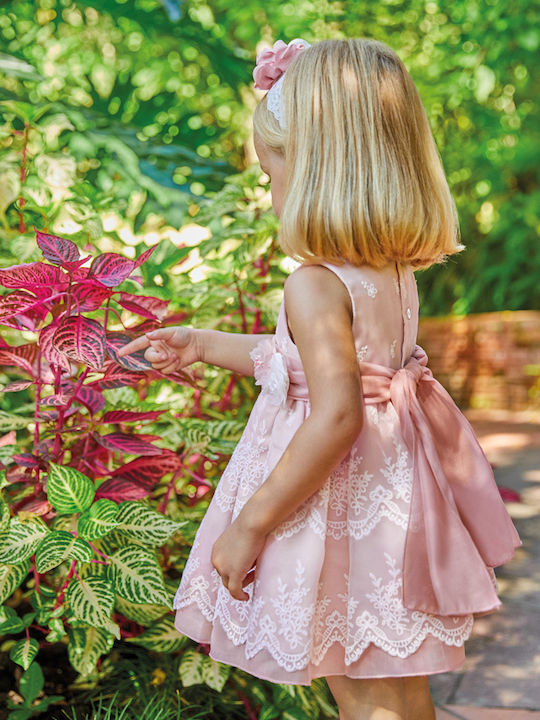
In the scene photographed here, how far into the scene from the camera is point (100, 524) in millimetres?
1610

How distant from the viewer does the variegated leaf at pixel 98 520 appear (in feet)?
5.27

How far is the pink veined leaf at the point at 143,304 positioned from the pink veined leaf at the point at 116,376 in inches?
4.8

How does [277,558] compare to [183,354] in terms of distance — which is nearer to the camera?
[277,558]

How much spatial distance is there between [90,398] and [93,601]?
42cm

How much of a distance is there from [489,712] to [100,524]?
4.13 ft

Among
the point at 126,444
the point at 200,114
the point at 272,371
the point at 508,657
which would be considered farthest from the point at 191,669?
the point at 200,114

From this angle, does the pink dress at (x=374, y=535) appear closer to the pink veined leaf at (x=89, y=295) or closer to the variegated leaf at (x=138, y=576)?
the variegated leaf at (x=138, y=576)

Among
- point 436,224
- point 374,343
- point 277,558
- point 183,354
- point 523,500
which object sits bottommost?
point 523,500

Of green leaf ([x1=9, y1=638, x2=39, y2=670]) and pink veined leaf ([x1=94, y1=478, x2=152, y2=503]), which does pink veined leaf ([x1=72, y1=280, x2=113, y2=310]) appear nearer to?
pink veined leaf ([x1=94, y1=478, x2=152, y2=503])

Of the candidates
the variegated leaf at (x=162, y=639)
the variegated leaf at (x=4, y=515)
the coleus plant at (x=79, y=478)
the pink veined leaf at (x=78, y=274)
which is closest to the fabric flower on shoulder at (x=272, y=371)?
the coleus plant at (x=79, y=478)

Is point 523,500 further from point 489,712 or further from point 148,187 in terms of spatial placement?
point 148,187

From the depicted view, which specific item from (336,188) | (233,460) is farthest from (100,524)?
(336,188)

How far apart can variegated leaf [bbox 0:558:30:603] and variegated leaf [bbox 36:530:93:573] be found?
10 cm

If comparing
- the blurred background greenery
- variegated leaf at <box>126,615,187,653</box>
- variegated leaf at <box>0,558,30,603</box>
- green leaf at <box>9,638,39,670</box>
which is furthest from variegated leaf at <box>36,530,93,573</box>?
Answer: the blurred background greenery
